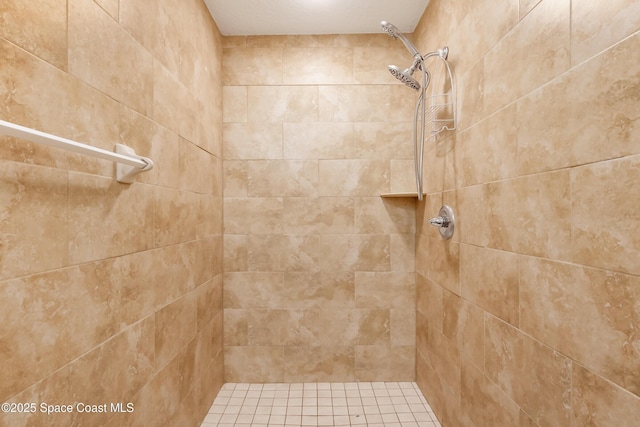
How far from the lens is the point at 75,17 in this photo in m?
0.86

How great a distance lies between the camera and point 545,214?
36.7 inches

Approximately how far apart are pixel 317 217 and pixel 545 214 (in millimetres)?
1414

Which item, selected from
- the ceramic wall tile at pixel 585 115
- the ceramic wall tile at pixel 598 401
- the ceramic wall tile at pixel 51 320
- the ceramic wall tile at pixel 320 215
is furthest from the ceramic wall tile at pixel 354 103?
the ceramic wall tile at pixel 598 401

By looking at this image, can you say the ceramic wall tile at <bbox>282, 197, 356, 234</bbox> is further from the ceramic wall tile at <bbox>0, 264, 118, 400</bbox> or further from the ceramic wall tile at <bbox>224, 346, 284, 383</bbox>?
the ceramic wall tile at <bbox>0, 264, 118, 400</bbox>

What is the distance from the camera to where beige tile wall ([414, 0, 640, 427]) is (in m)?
0.70

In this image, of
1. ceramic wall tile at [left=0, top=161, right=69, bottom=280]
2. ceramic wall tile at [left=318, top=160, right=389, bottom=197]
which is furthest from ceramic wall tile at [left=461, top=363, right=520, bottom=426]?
ceramic wall tile at [left=0, top=161, right=69, bottom=280]

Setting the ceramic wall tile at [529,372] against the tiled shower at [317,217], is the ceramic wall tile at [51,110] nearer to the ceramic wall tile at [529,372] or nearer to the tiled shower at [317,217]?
the tiled shower at [317,217]

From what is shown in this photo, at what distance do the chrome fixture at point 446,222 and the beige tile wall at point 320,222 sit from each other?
554mm

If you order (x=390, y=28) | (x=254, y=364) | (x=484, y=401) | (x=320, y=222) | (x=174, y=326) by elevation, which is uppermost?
(x=390, y=28)

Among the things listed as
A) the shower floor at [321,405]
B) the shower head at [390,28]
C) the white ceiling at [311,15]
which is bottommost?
the shower floor at [321,405]

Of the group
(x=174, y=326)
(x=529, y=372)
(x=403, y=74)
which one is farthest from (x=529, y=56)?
(x=174, y=326)

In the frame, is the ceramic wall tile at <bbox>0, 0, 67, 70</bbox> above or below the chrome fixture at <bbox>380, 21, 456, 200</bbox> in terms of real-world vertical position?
below

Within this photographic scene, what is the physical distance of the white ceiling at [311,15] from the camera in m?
1.89

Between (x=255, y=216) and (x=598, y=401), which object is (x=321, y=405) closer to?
(x=255, y=216)
